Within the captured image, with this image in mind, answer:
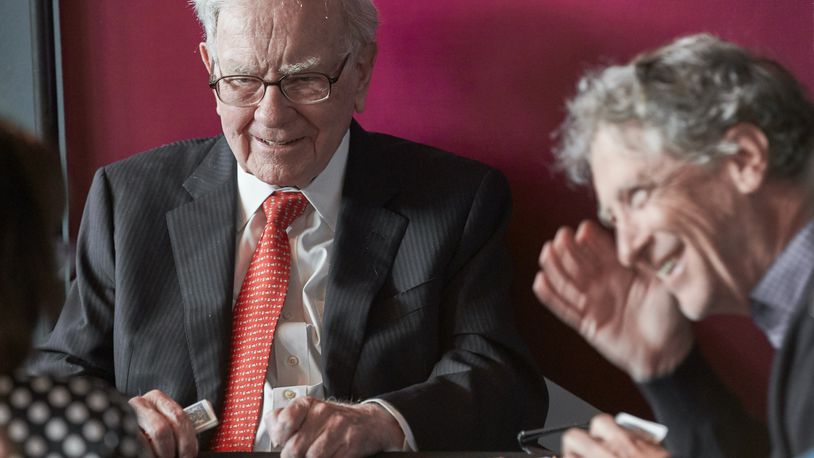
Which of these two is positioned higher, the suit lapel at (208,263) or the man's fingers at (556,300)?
the man's fingers at (556,300)

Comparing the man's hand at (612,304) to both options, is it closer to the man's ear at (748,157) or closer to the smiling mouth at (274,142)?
the man's ear at (748,157)

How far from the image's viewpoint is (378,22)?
197 centimetres

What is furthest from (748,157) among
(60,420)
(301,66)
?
(301,66)

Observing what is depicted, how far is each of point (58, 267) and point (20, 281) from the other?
49 millimetres

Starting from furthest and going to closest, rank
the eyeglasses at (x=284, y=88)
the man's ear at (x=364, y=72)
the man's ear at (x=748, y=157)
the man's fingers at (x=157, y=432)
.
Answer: the man's ear at (x=364, y=72) < the eyeglasses at (x=284, y=88) < the man's fingers at (x=157, y=432) < the man's ear at (x=748, y=157)

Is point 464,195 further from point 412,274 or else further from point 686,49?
point 686,49

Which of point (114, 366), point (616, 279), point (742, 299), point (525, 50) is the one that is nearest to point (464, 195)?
point (525, 50)

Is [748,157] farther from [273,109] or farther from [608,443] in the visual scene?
[273,109]

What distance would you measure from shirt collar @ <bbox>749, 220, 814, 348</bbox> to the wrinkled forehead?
1059mm

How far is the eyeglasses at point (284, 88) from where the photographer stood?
1818 millimetres

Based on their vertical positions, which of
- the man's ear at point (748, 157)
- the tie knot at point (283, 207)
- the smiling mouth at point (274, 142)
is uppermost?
the man's ear at point (748, 157)

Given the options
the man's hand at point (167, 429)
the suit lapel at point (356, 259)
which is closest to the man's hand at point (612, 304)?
the man's hand at point (167, 429)

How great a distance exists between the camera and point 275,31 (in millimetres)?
1783

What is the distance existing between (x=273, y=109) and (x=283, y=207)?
0.56ft
